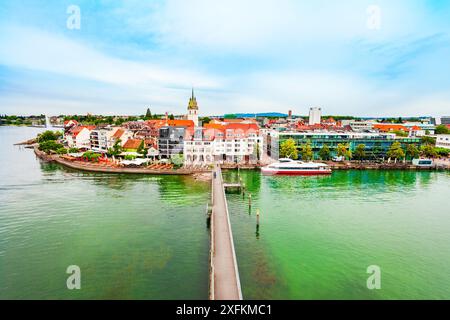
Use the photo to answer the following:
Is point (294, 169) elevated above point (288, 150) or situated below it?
below

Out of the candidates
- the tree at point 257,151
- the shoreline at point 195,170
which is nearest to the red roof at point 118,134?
the shoreline at point 195,170

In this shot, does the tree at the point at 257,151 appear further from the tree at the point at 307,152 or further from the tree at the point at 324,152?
the tree at the point at 324,152

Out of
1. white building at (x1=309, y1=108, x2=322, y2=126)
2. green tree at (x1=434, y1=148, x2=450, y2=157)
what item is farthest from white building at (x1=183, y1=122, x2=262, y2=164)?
white building at (x1=309, y1=108, x2=322, y2=126)

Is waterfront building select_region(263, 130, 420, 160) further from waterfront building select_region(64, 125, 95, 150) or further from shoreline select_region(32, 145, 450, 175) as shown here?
waterfront building select_region(64, 125, 95, 150)

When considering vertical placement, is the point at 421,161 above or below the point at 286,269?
above

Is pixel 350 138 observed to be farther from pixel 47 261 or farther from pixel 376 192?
pixel 47 261

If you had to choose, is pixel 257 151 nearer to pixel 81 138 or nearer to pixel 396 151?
pixel 396 151

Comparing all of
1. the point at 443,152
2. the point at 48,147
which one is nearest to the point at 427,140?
the point at 443,152

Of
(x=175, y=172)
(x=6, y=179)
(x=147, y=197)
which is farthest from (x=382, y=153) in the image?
(x=6, y=179)

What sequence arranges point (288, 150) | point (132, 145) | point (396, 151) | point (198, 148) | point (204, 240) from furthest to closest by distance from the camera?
point (132, 145) < point (396, 151) < point (288, 150) < point (198, 148) < point (204, 240)
